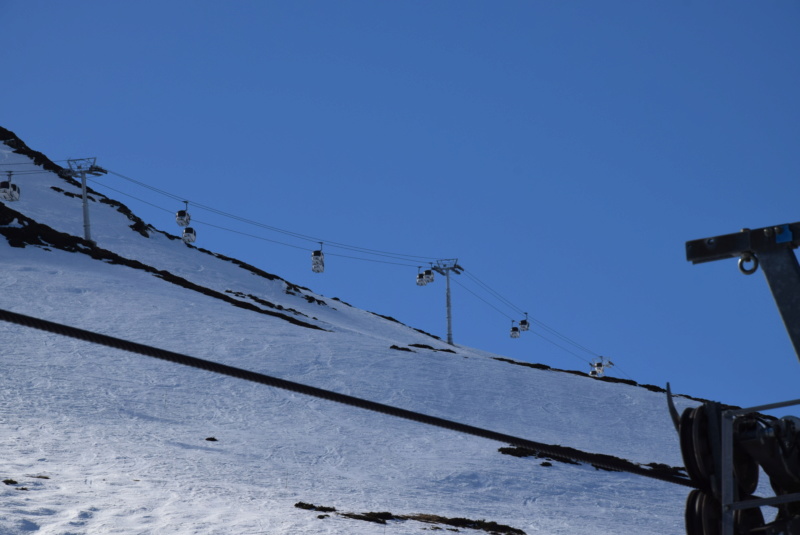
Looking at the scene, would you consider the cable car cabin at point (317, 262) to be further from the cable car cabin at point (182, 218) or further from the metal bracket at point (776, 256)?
the metal bracket at point (776, 256)

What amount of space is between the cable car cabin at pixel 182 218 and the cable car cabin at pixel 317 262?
→ 9465 mm

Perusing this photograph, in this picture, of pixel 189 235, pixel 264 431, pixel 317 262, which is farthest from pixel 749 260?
pixel 189 235

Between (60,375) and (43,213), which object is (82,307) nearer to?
(60,375)

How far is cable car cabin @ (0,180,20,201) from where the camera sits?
54.4 m

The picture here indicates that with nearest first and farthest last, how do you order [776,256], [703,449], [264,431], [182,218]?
1. [703,449]
2. [776,256]
3. [264,431]
4. [182,218]

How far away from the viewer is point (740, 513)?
5.02m

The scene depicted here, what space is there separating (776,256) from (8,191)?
56.5m

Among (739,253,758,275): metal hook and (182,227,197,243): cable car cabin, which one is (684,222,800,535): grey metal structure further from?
(182,227,197,243): cable car cabin

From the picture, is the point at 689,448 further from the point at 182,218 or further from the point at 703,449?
the point at 182,218

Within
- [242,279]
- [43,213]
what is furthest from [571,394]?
[43,213]

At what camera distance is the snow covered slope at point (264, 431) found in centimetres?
2083

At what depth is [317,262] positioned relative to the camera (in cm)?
6550

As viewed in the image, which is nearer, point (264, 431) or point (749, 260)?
point (749, 260)

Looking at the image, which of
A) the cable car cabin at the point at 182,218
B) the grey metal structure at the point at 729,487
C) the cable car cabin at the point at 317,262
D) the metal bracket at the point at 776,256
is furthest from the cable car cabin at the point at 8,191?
the grey metal structure at the point at 729,487
